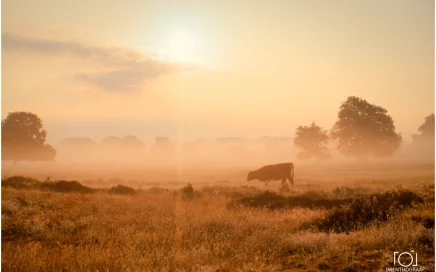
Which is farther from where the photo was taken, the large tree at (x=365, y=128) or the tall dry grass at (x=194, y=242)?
the large tree at (x=365, y=128)

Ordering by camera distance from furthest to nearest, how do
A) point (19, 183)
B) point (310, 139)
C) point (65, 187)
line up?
point (310, 139), point (19, 183), point (65, 187)

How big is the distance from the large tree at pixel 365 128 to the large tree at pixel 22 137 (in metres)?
54.3

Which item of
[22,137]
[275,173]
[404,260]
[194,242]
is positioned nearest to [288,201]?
[194,242]

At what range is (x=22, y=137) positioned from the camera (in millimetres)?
60875

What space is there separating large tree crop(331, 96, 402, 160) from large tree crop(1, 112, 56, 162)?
178 ft

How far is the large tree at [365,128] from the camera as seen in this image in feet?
206

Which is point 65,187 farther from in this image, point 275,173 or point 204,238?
point 275,173

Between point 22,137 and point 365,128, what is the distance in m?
60.5

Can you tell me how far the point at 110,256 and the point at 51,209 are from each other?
28.0 ft

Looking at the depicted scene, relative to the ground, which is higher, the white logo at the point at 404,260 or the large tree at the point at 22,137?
the large tree at the point at 22,137

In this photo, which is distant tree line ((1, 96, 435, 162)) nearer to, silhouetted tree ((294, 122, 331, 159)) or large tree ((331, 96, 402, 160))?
large tree ((331, 96, 402, 160))

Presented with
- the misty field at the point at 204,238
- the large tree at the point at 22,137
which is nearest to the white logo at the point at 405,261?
the misty field at the point at 204,238

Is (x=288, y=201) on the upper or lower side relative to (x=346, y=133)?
lower

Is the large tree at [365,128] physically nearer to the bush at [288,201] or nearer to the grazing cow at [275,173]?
the grazing cow at [275,173]
